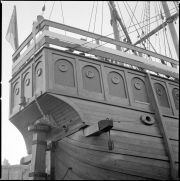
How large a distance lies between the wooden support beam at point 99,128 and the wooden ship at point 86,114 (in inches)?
0.8

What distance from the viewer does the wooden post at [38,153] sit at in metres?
5.67

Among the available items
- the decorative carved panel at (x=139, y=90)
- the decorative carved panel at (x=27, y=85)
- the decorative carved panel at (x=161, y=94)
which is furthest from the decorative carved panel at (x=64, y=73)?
the decorative carved panel at (x=161, y=94)

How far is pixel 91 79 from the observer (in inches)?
263

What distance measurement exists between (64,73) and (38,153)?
1.96 metres

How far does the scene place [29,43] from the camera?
24.5 ft

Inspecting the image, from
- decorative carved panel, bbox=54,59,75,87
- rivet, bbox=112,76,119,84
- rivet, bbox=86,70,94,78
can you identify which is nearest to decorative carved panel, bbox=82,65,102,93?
rivet, bbox=86,70,94,78

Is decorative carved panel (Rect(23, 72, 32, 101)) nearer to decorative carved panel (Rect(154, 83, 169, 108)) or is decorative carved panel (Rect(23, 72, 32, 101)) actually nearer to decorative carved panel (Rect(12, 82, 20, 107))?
decorative carved panel (Rect(12, 82, 20, 107))

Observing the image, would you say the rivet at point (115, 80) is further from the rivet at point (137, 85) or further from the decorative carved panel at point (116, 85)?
the rivet at point (137, 85)

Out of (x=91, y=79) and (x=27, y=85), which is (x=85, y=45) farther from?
(x=27, y=85)

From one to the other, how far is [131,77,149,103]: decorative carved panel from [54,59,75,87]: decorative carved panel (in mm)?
1994

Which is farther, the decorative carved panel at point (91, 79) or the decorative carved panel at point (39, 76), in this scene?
the decorative carved panel at point (91, 79)

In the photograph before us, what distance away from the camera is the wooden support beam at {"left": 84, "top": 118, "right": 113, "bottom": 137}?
530 cm

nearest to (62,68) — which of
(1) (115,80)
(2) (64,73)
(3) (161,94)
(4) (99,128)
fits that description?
(2) (64,73)

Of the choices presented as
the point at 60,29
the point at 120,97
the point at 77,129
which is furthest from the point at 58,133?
the point at 60,29
